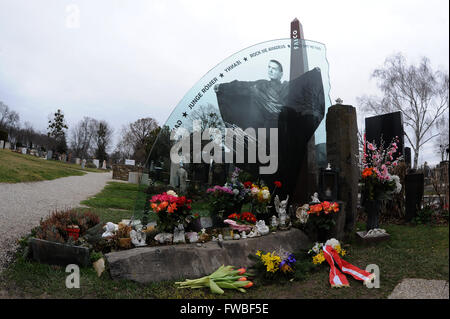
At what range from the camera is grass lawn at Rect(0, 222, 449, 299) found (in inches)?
131

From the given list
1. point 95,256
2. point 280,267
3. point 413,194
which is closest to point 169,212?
point 95,256

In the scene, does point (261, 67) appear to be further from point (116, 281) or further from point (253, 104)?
point (116, 281)

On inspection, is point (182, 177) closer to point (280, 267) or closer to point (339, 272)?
point (280, 267)

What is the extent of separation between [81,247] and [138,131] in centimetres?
3587

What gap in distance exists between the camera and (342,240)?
535cm

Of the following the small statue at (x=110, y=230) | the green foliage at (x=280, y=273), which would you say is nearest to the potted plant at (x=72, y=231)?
the small statue at (x=110, y=230)

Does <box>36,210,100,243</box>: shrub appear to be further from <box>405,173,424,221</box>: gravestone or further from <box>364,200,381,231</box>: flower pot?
<box>405,173,424,221</box>: gravestone

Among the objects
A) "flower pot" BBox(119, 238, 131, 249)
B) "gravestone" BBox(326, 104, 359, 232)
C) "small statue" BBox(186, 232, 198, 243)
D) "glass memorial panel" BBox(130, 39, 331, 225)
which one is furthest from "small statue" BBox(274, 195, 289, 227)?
"flower pot" BBox(119, 238, 131, 249)

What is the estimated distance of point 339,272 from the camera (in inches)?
150

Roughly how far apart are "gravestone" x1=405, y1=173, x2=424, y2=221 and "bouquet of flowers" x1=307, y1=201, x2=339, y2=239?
2.75 m

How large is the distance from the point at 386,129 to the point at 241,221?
579 cm

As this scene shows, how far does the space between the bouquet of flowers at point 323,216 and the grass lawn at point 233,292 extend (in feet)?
2.66

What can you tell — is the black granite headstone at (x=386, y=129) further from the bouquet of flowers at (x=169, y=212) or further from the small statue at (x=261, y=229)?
the bouquet of flowers at (x=169, y=212)
